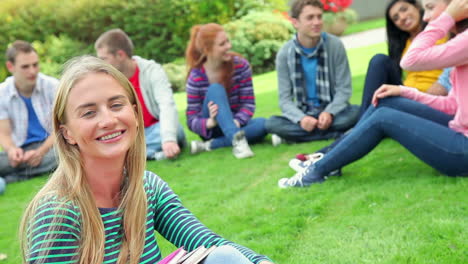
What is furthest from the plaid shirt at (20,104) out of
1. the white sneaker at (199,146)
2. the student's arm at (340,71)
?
the student's arm at (340,71)

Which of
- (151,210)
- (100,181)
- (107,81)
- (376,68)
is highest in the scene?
(107,81)

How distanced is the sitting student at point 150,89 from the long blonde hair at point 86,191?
3749 millimetres

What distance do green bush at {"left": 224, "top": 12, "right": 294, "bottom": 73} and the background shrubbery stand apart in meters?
1.79

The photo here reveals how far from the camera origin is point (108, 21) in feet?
57.2

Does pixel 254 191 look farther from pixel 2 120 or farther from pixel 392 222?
pixel 2 120

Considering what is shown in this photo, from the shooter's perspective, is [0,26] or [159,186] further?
[0,26]

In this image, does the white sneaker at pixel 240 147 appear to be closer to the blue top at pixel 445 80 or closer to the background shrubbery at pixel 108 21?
the blue top at pixel 445 80

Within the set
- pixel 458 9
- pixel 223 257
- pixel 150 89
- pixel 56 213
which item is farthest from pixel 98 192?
pixel 150 89

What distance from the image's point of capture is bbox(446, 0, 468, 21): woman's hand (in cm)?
373

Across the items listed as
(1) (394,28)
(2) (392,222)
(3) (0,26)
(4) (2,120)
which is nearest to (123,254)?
(2) (392,222)

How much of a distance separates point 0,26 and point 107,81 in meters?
16.4

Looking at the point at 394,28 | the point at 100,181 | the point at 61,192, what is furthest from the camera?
the point at 394,28

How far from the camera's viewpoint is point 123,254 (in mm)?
2088

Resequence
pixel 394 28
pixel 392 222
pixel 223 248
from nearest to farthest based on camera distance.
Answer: pixel 223 248, pixel 392 222, pixel 394 28
